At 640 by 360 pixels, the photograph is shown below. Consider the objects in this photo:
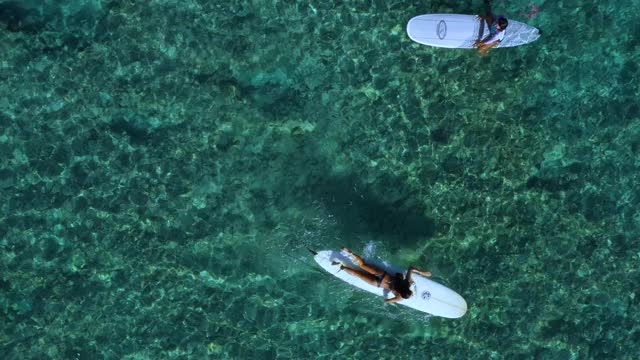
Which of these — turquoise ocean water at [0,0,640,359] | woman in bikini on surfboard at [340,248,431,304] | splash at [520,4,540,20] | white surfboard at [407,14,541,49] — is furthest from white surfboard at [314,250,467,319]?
splash at [520,4,540,20]

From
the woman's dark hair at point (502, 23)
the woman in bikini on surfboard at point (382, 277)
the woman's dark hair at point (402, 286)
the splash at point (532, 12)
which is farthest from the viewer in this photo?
Result: the splash at point (532, 12)

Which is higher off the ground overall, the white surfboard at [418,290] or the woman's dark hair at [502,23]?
the woman's dark hair at [502,23]

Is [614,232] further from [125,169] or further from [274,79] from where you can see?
[125,169]

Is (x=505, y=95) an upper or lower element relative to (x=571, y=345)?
upper

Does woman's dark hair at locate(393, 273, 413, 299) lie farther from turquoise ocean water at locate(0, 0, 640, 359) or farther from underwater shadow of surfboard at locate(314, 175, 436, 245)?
underwater shadow of surfboard at locate(314, 175, 436, 245)

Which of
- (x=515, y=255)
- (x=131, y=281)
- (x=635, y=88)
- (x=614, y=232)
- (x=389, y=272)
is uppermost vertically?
(x=635, y=88)

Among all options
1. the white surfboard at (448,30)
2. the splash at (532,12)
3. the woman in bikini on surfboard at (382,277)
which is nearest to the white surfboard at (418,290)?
the woman in bikini on surfboard at (382,277)

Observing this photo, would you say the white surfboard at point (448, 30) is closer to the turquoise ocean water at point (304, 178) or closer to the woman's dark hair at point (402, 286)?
the turquoise ocean water at point (304, 178)

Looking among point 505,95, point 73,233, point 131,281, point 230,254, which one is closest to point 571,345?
point 505,95
